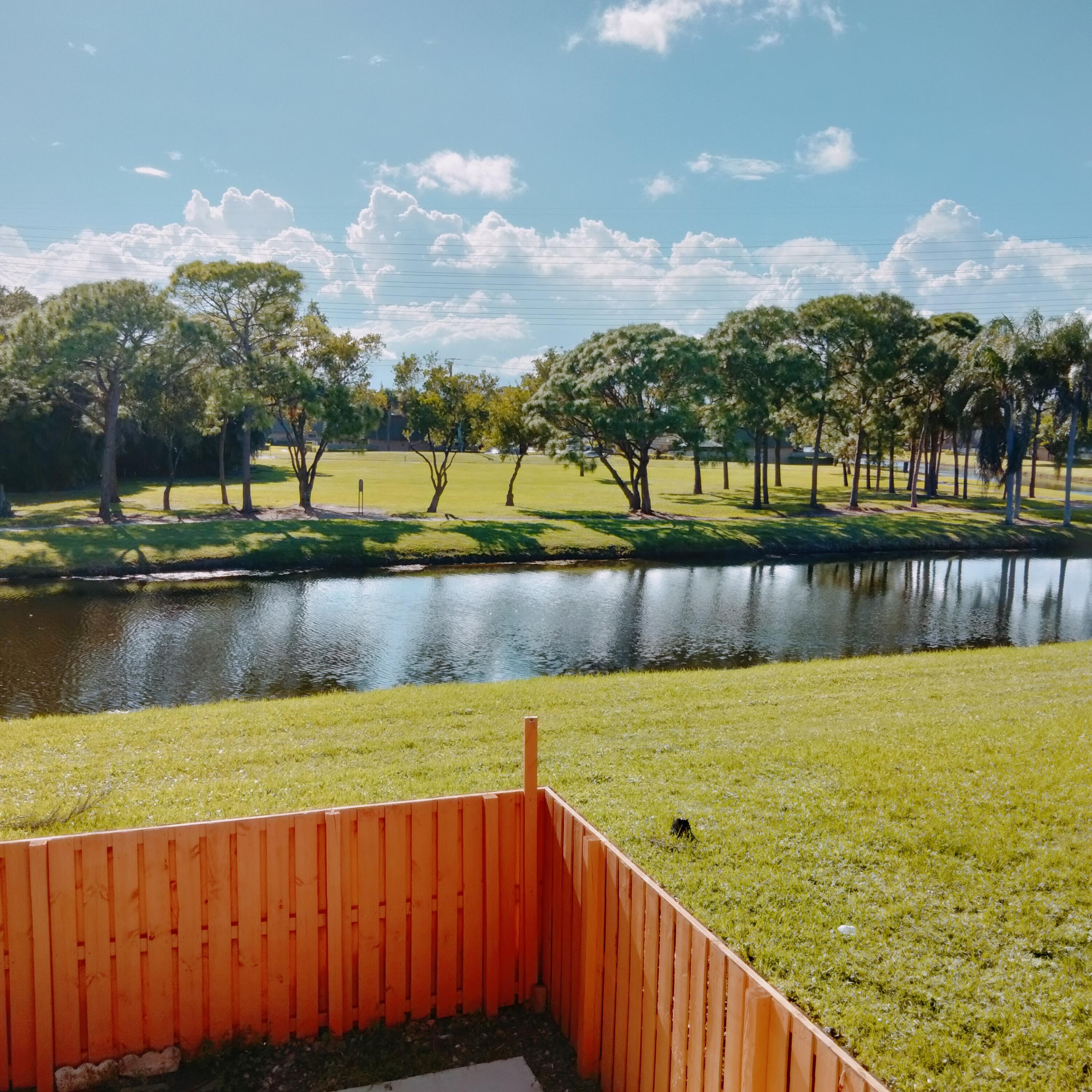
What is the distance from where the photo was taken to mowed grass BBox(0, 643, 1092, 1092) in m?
4.72

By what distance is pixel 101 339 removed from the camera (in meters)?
31.5

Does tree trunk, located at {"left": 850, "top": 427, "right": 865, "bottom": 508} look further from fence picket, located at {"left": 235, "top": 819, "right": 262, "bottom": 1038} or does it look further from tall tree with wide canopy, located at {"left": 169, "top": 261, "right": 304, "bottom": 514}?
fence picket, located at {"left": 235, "top": 819, "right": 262, "bottom": 1038}

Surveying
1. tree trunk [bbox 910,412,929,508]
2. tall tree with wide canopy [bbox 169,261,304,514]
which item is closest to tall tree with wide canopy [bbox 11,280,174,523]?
tall tree with wide canopy [bbox 169,261,304,514]

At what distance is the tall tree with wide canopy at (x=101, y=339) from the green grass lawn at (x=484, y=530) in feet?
17.2

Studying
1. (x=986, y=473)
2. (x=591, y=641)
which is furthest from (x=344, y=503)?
(x=986, y=473)

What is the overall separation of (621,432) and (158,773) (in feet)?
107

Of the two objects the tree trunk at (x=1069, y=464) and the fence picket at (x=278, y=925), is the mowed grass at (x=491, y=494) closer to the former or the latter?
the tree trunk at (x=1069, y=464)

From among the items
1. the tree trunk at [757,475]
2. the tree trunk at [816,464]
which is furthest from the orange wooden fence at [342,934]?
the tree trunk at [816,464]

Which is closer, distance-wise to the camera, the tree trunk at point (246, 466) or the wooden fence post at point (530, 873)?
the wooden fence post at point (530, 873)

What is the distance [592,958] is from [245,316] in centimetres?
3904

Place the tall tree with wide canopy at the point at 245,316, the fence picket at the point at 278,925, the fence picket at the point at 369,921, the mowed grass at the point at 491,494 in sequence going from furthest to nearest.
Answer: the mowed grass at the point at 491,494
the tall tree with wide canopy at the point at 245,316
the fence picket at the point at 369,921
the fence picket at the point at 278,925

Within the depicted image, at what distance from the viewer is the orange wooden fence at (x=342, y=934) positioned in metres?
4.45

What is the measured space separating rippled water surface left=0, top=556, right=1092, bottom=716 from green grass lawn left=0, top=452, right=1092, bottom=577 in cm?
219

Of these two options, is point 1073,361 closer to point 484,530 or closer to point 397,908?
point 484,530
